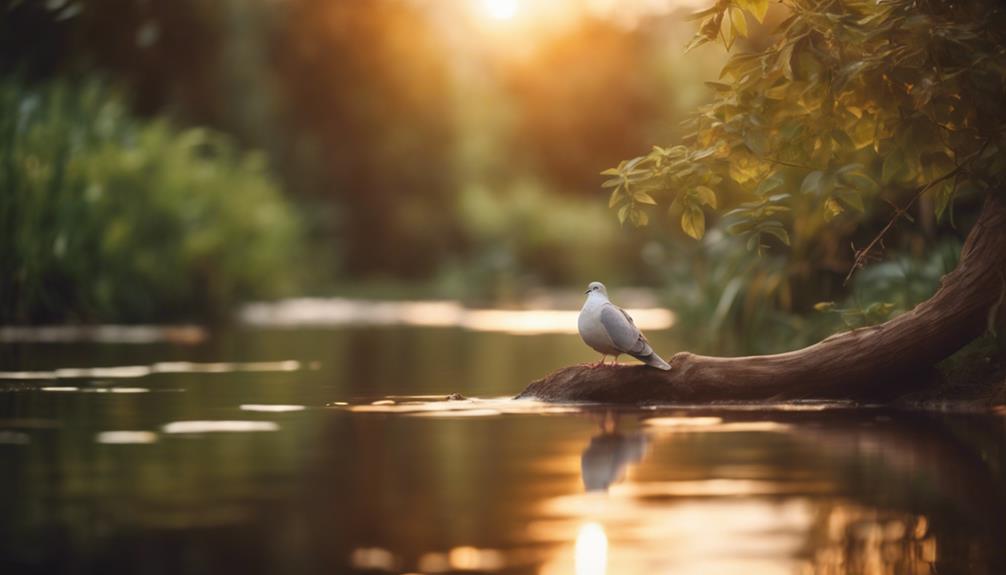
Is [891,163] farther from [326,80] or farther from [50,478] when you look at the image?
[326,80]

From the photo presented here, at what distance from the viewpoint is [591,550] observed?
455 centimetres

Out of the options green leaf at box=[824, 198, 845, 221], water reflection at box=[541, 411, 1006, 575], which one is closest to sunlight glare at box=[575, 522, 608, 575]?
water reflection at box=[541, 411, 1006, 575]

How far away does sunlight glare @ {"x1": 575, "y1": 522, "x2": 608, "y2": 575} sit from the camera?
14.0 ft

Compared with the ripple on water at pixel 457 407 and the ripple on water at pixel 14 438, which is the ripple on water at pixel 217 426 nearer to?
the ripple on water at pixel 14 438

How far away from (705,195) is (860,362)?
130cm

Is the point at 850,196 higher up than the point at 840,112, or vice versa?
the point at 840,112

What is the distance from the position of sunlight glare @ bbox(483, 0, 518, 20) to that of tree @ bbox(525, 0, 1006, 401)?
56.4 metres

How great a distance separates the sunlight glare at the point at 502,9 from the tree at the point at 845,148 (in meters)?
56.4

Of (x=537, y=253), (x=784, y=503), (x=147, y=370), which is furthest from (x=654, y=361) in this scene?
(x=537, y=253)

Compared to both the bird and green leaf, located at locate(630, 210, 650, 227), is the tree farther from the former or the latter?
the bird

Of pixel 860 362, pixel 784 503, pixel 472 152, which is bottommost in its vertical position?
pixel 784 503

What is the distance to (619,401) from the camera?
30.7 ft

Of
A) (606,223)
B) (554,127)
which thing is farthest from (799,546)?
(554,127)

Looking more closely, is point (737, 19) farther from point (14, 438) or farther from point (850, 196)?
point (14, 438)
